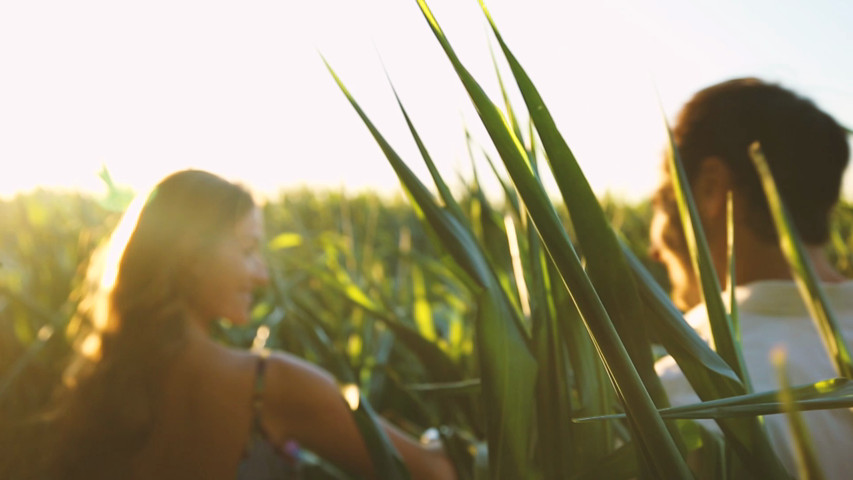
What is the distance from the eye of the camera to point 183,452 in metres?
1.16

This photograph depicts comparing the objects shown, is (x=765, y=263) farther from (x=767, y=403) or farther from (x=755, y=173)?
(x=767, y=403)

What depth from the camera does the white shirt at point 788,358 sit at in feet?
2.26

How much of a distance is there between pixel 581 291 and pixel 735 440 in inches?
7.2

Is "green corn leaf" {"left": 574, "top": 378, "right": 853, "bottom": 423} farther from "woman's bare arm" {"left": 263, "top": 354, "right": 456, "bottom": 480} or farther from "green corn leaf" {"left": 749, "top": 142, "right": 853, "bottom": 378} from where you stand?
"woman's bare arm" {"left": 263, "top": 354, "right": 456, "bottom": 480}

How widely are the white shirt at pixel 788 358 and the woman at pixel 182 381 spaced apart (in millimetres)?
522

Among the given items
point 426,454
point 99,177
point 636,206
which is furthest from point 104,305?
point 636,206

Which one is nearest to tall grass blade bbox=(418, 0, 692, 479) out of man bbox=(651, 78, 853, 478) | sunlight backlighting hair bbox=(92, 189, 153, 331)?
man bbox=(651, 78, 853, 478)

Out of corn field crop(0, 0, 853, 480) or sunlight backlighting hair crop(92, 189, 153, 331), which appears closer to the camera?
corn field crop(0, 0, 853, 480)

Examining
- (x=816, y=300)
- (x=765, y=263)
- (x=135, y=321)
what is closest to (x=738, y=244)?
(x=765, y=263)

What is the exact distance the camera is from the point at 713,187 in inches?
43.4

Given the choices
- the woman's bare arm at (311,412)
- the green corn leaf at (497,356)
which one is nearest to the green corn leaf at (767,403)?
the green corn leaf at (497,356)

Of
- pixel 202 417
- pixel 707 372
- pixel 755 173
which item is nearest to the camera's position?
pixel 707 372

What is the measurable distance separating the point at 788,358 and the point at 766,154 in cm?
44

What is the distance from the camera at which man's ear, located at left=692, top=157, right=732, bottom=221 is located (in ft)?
3.59
